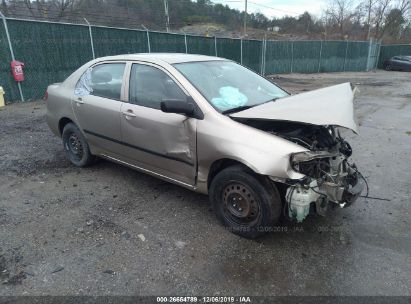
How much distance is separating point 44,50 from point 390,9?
4879cm

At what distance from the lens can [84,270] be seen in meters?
2.84

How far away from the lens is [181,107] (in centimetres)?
326

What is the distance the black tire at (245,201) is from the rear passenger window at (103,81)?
178 cm

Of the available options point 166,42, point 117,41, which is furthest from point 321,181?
point 166,42

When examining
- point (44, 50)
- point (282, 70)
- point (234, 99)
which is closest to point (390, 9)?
point (282, 70)

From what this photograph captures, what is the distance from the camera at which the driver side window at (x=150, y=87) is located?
3633 mm

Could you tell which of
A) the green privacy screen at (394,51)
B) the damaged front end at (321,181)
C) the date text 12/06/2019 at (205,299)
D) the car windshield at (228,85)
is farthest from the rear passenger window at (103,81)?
the green privacy screen at (394,51)

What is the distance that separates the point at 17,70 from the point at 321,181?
9478 millimetres

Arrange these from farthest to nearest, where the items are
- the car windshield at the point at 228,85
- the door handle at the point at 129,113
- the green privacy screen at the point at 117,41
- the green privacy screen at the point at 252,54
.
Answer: the green privacy screen at the point at 252,54 < the green privacy screen at the point at 117,41 < the door handle at the point at 129,113 < the car windshield at the point at 228,85

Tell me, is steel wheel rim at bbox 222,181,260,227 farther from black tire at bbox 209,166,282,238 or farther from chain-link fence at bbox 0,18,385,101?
chain-link fence at bbox 0,18,385,101

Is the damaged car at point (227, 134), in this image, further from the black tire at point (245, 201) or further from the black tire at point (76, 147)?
the black tire at point (76, 147)

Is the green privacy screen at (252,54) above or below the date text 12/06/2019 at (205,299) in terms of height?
above

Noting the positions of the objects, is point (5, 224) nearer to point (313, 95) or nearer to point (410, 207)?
point (313, 95)

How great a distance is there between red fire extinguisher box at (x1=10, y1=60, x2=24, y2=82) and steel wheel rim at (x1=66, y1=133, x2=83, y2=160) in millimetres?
5902
